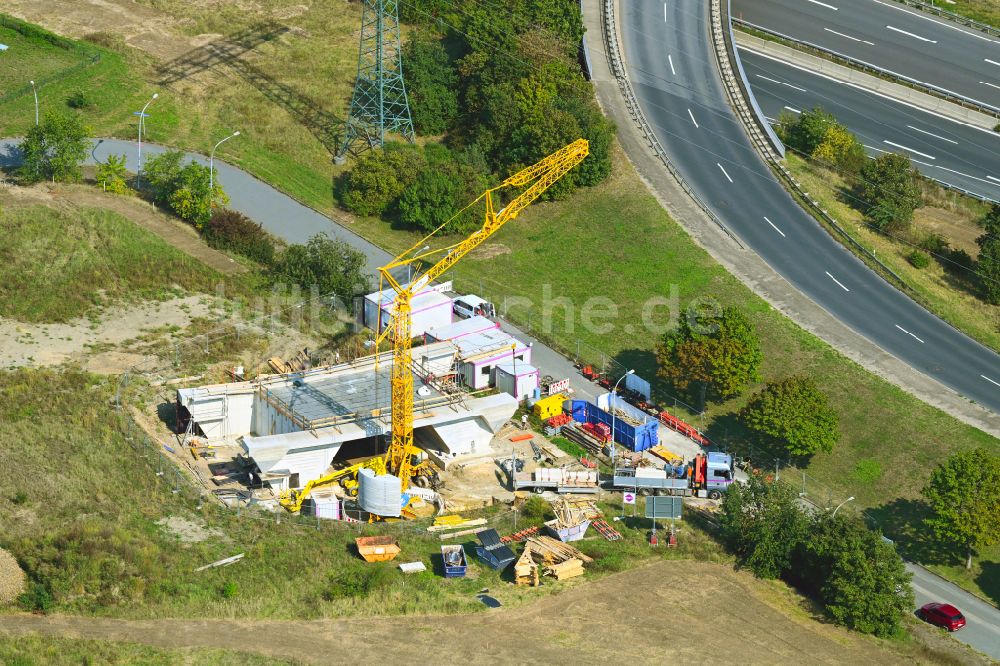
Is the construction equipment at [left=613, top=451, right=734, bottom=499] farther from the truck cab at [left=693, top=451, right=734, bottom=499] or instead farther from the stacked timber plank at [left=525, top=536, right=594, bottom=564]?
the stacked timber plank at [left=525, top=536, right=594, bottom=564]

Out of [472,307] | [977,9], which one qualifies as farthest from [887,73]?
[472,307]

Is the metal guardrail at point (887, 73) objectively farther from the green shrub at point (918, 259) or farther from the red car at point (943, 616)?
the red car at point (943, 616)

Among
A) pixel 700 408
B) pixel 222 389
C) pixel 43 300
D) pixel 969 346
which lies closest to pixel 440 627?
pixel 222 389

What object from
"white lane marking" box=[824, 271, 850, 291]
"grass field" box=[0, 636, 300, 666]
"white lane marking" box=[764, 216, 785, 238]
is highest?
"white lane marking" box=[764, 216, 785, 238]

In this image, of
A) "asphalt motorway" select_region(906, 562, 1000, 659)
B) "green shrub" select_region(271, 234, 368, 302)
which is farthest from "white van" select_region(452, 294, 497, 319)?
"asphalt motorway" select_region(906, 562, 1000, 659)

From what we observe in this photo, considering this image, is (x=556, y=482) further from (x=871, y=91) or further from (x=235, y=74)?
(x=871, y=91)

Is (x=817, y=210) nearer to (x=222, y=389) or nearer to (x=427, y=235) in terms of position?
(x=427, y=235)

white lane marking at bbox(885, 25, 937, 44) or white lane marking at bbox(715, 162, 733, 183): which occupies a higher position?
white lane marking at bbox(885, 25, 937, 44)
